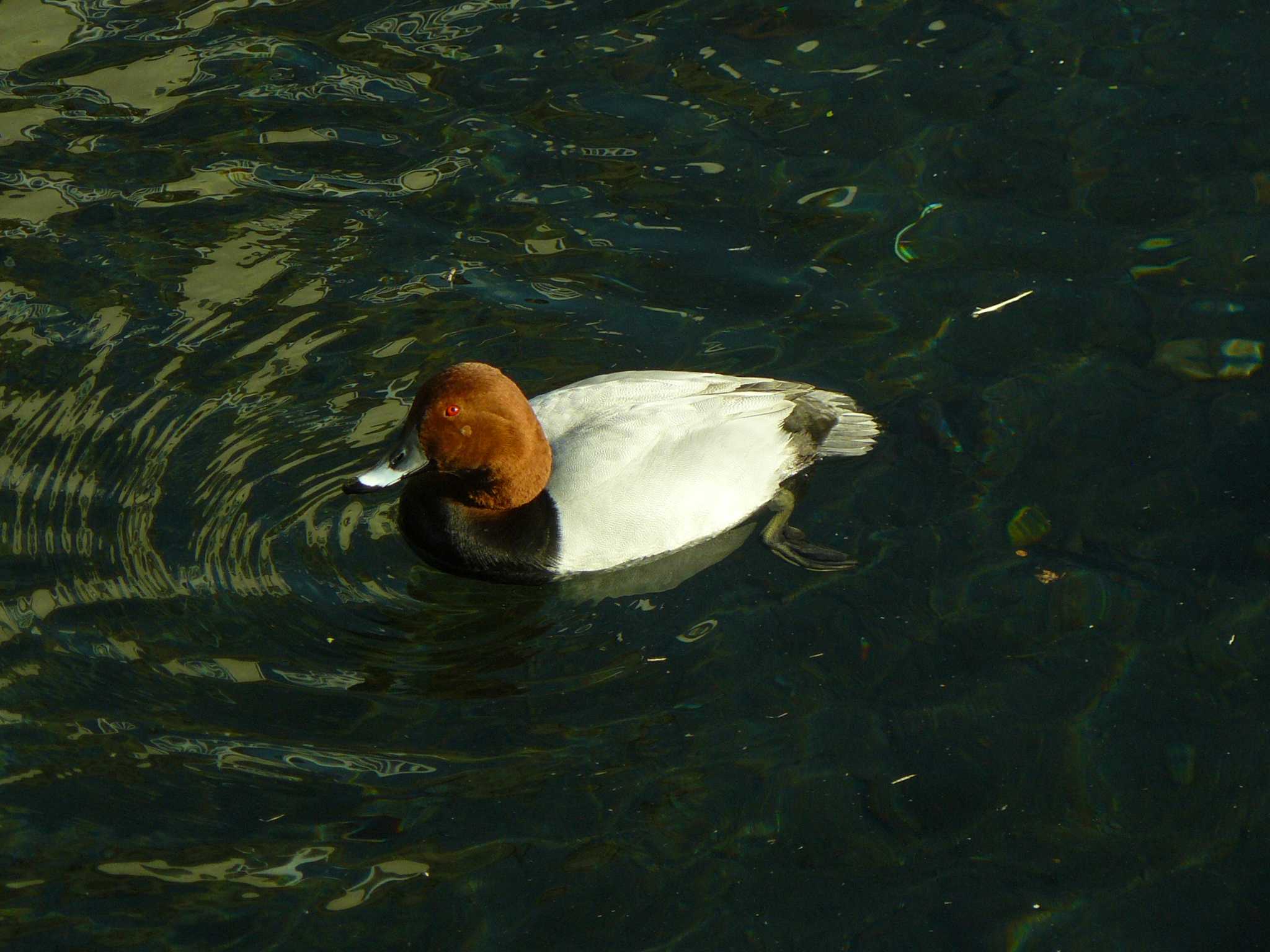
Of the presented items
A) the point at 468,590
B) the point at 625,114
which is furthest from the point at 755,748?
the point at 625,114

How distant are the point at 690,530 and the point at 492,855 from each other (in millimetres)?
1548

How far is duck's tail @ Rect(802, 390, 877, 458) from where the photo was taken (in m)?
5.46

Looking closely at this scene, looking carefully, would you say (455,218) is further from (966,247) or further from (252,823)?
(252,823)

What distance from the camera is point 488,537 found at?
201 inches

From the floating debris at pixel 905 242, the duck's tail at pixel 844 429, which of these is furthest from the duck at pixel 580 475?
the floating debris at pixel 905 242

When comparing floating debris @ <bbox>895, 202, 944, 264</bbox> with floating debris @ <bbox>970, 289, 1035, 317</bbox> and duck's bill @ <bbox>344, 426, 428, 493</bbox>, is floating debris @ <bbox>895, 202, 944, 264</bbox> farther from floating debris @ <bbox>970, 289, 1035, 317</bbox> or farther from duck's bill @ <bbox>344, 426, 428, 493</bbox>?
duck's bill @ <bbox>344, 426, 428, 493</bbox>

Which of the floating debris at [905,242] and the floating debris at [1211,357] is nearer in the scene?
the floating debris at [1211,357]

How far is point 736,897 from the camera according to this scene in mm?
3863

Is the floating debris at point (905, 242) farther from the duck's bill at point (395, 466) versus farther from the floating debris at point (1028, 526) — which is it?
the duck's bill at point (395, 466)

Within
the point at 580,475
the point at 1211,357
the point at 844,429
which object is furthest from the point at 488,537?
the point at 1211,357

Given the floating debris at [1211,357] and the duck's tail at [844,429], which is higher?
the duck's tail at [844,429]

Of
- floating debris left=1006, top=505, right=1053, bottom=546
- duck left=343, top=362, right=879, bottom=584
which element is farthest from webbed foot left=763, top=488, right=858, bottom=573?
floating debris left=1006, top=505, right=1053, bottom=546

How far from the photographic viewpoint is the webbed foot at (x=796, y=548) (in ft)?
16.4

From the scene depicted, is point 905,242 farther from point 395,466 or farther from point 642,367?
point 395,466
